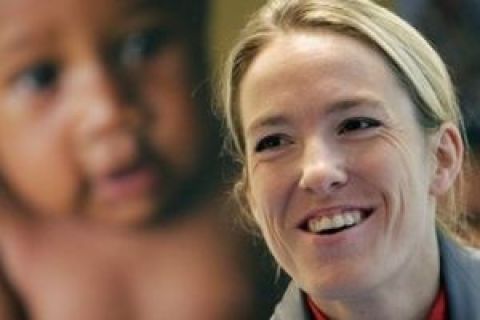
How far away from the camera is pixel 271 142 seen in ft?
1.97

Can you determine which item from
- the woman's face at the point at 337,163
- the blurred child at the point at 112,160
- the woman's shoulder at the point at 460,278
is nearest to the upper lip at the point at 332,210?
the woman's face at the point at 337,163

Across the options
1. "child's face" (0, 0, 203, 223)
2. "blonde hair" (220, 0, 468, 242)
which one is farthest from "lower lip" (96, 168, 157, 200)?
"blonde hair" (220, 0, 468, 242)

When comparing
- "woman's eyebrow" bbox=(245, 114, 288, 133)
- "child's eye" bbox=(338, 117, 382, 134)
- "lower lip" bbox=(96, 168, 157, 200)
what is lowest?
"lower lip" bbox=(96, 168, 157, 200)

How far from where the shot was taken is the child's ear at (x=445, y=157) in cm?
64

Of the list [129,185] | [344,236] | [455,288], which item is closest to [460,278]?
[455,288]

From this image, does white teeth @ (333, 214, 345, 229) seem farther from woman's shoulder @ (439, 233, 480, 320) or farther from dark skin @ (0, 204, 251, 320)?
dark skin @ (0, 204, 251, 320)

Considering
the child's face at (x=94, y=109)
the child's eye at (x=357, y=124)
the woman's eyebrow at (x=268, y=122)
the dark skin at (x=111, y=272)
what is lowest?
the dark skin at (x=111, y=272)

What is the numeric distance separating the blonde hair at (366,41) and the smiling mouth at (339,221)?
0.09 meters

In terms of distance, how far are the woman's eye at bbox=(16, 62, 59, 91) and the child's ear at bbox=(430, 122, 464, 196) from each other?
27.8 inches

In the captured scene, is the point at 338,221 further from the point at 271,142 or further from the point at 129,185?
the point at 129,185

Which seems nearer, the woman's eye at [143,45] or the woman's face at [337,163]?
the woman's face at [337,163]

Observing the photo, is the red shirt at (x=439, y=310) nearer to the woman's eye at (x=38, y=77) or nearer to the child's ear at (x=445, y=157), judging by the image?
the child's ear at (x=445, y=157)

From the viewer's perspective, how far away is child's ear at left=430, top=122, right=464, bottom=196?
0.64 metres

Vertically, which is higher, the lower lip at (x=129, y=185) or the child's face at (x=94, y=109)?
the child's face at (x=94, y=109)
